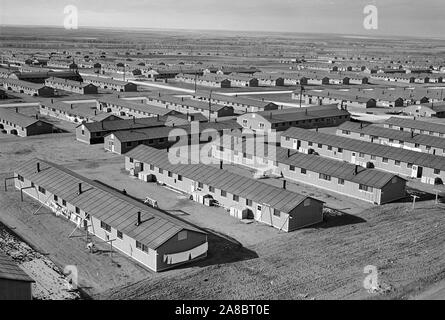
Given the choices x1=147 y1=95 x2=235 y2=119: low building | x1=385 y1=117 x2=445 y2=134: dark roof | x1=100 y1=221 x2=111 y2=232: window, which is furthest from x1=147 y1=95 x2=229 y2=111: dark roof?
x1=100 y1=221 x2=111 y2=232: window

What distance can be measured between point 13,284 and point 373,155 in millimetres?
40176

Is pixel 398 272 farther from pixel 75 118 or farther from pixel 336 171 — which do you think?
pixel 75 118

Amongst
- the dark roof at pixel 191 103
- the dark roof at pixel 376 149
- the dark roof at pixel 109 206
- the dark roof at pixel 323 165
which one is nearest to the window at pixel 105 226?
the dark roof at pixel 109 206

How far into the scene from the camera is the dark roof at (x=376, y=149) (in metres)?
49.6

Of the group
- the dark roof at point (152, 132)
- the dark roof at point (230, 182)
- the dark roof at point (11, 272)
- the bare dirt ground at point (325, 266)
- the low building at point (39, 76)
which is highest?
the low building at point (39, 76)

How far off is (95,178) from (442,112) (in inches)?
2519

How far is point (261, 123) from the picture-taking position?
2795 inches

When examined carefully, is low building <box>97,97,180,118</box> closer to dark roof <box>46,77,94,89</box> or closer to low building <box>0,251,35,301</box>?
dark roof <box>46,77,94,89</box>

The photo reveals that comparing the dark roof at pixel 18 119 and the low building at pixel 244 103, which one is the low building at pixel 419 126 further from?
the dark roof at pixel 18 119

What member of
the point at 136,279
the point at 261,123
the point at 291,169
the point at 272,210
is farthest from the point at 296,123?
the point at 136,279

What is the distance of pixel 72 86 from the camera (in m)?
107

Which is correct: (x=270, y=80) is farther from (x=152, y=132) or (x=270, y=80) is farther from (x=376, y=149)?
(x=376, y=149)

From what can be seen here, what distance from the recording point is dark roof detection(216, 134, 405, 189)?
42812mm

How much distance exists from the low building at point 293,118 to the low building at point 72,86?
1708 inches
